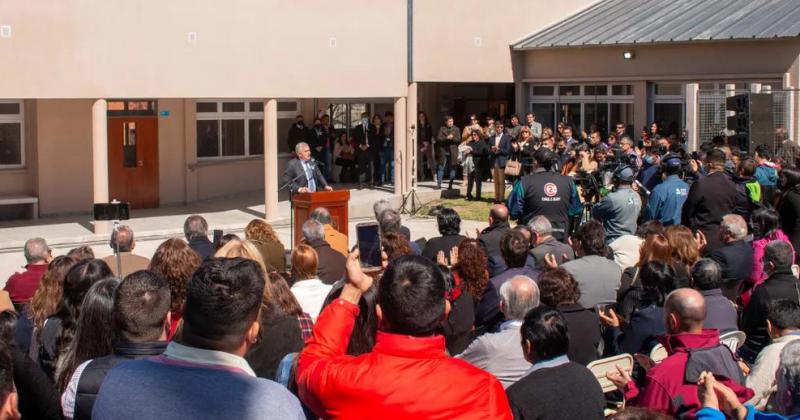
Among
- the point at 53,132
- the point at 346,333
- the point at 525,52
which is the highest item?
the point at 525,52

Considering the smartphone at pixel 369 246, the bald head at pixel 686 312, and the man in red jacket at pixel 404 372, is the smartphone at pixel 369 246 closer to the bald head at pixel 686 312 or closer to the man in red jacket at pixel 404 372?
the bald head at pixel 686 312

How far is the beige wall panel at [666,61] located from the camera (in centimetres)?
2061

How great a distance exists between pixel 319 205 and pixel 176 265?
7.87 meters

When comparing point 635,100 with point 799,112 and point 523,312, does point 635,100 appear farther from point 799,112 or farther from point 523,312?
point 523,312

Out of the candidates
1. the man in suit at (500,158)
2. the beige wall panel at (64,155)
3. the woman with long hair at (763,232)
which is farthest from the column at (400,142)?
the woman with long hair at (763,232)

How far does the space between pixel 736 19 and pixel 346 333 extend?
20107 millimetres

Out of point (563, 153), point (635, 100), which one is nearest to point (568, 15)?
point (635, 100)

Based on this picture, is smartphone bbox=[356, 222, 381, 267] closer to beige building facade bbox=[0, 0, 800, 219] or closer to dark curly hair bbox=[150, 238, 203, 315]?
dark curly hair bbox=[150, 238, 203, 315]

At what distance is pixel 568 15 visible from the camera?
2598 cm

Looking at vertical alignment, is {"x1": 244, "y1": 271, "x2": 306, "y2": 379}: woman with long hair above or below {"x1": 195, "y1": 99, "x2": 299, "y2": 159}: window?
below

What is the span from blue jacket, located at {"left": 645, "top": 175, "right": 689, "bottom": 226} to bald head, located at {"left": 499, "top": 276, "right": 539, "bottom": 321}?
6350 millimetres

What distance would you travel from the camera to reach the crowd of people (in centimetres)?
328

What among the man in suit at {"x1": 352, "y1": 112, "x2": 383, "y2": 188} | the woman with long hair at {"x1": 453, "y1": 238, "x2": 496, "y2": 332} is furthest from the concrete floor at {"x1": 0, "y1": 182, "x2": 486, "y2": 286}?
the woman with long hair at {"x1": 453, "y1": 238, "x2": 496, "y2": 332}

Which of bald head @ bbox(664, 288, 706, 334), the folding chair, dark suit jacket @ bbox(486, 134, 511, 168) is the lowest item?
the folding chair
